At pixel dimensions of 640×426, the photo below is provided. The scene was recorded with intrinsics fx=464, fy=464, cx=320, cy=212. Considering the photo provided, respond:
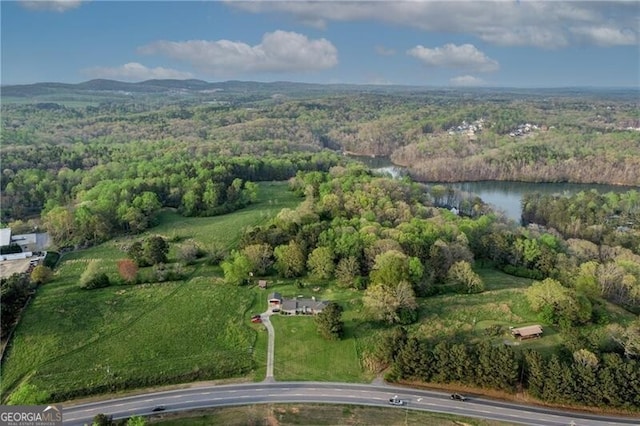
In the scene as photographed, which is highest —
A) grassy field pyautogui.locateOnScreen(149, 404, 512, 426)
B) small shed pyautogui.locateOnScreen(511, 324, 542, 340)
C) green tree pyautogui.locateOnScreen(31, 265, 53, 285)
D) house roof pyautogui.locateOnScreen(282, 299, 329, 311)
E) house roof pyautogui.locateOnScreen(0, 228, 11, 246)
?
house roof pyautogui.locateOnScreen(0, 228, 11, 246)

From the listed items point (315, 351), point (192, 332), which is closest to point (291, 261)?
point (192, 332)

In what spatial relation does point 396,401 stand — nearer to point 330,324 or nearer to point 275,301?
point 330,324

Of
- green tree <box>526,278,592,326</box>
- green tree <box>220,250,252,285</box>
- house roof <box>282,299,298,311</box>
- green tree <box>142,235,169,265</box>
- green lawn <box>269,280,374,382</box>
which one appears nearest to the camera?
green lawn <box>269,280,374,382</box>

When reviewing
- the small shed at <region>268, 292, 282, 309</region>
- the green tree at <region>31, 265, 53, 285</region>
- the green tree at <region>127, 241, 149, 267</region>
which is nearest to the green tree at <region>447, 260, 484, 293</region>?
the small shed at <region>268, 292, 282, 309</region>

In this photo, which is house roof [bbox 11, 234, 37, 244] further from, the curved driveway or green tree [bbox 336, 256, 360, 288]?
green tree [bbox 336, 256, 360, 288]

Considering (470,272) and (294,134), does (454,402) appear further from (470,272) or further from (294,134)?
(294,134)

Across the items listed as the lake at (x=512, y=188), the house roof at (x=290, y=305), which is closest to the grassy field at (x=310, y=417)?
the house roof at (x=290, y=305)

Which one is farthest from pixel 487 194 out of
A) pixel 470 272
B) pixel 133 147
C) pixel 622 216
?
pixel 133 147
